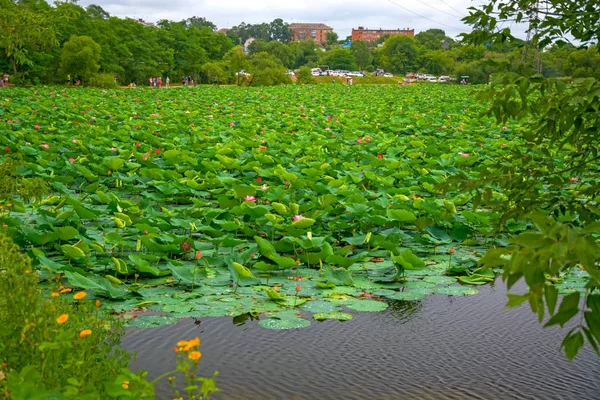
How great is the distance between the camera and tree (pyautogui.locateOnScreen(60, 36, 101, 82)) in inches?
1089

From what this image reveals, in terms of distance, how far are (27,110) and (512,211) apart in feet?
40.3

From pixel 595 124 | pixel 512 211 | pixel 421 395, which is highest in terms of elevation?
A: pixel 595 124

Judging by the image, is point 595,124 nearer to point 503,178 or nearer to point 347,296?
point 503,178

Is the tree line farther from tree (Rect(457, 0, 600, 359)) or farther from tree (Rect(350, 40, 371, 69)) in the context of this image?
tree (Rect(350, 40, 371, 69))

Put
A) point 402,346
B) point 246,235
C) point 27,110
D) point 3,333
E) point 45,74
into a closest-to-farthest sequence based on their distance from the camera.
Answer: point 3,333, point 402,346, point 246,235, point 27,110, point 45,74

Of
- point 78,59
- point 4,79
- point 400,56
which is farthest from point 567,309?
point 400,56

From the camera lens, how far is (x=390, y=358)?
344cm

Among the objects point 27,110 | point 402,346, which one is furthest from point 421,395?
point 27,110

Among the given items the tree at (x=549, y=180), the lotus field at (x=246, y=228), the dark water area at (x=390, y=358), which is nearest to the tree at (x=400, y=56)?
the lotus field at (x=246, y=228)

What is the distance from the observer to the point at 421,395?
3.05 metres

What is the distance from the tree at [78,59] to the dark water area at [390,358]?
26.1m

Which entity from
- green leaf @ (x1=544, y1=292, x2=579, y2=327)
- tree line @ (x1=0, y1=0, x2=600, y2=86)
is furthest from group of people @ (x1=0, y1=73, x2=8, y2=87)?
green leaf @ (x1=544, y1=292, x2=579, y2=327)

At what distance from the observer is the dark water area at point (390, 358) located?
3.12 meters

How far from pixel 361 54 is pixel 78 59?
61302 mm
